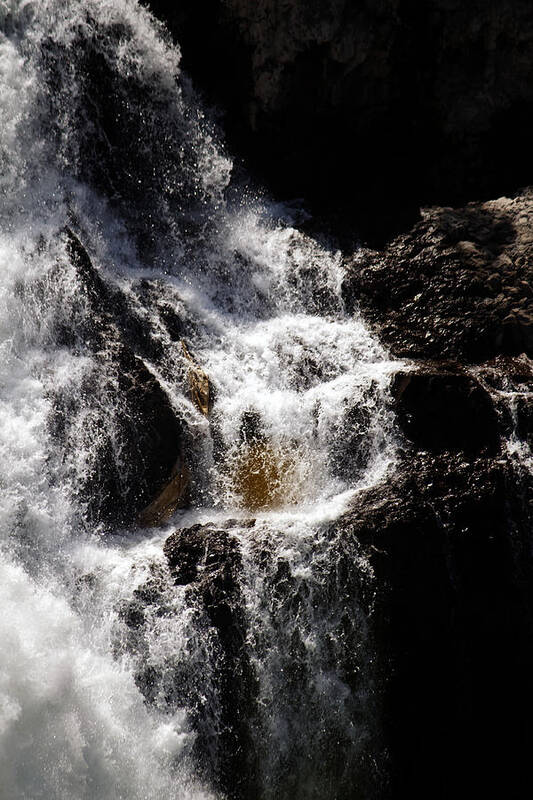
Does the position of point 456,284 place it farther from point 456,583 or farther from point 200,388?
point 456,583

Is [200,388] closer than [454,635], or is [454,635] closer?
[454,635]

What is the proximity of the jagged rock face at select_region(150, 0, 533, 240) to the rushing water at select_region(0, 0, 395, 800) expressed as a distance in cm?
53

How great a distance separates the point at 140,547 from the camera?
541 centimetres

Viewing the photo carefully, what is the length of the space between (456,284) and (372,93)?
2.45 meters

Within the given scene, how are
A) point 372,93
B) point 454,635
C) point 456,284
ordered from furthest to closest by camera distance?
1. point 372,93
2. point 456,284
3. point 454,635

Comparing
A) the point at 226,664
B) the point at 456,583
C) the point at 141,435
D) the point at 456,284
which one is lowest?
the point at 226,664

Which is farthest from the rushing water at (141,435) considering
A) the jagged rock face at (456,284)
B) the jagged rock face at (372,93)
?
the jagged rock face at (372,93)

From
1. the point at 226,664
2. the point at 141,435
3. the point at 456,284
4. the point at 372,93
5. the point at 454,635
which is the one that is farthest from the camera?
the point at 372,93

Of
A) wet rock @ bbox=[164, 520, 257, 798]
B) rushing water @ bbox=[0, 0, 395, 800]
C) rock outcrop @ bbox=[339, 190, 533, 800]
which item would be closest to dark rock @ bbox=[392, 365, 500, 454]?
A: rock outcrop @ bbox=[339, 190, 533, 800]

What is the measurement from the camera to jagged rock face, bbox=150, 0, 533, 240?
23.6 feet

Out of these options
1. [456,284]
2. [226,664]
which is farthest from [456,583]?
[456,284]

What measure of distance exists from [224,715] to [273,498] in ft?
5.20

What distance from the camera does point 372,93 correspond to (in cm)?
748

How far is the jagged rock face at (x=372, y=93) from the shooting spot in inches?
283
